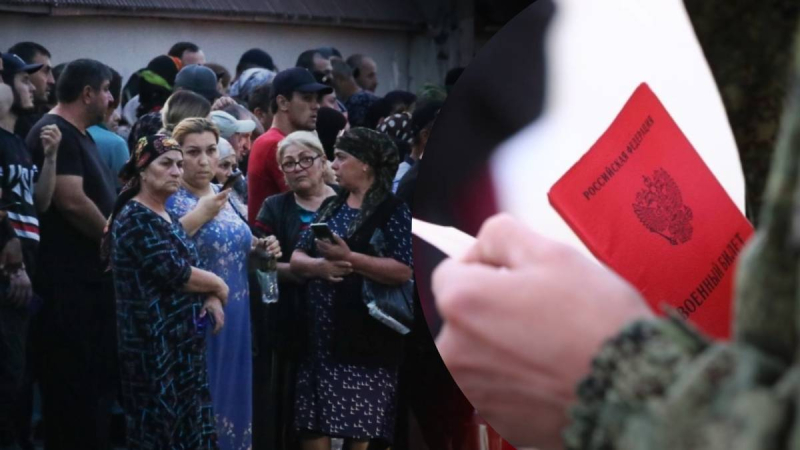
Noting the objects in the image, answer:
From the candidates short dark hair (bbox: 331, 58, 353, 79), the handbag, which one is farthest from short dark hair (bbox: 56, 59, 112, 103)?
short dark hair (bbox: 331, 58, 353, 79)

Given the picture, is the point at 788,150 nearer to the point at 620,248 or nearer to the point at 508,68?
the point at 620,248

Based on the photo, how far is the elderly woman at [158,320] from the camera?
437 centimetres

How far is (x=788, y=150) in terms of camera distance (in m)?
0.68

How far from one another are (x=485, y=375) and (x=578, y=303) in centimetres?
11

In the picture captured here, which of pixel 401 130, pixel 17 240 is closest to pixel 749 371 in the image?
pixel 17 240

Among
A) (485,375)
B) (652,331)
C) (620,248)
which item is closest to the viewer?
(652,331)

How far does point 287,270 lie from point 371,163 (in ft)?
1.81

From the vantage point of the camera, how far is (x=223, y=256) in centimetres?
473

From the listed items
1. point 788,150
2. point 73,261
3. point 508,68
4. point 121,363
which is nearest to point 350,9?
point 73,261

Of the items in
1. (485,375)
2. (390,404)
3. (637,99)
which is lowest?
(390,404)

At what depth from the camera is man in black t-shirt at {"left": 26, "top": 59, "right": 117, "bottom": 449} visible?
5199 mm

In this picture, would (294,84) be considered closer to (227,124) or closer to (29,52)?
(227,124)

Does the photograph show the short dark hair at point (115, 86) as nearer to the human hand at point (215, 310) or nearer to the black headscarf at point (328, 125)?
the black headscarf at point (328, 125)

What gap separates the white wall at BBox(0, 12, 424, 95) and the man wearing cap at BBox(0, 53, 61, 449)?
549 cm
